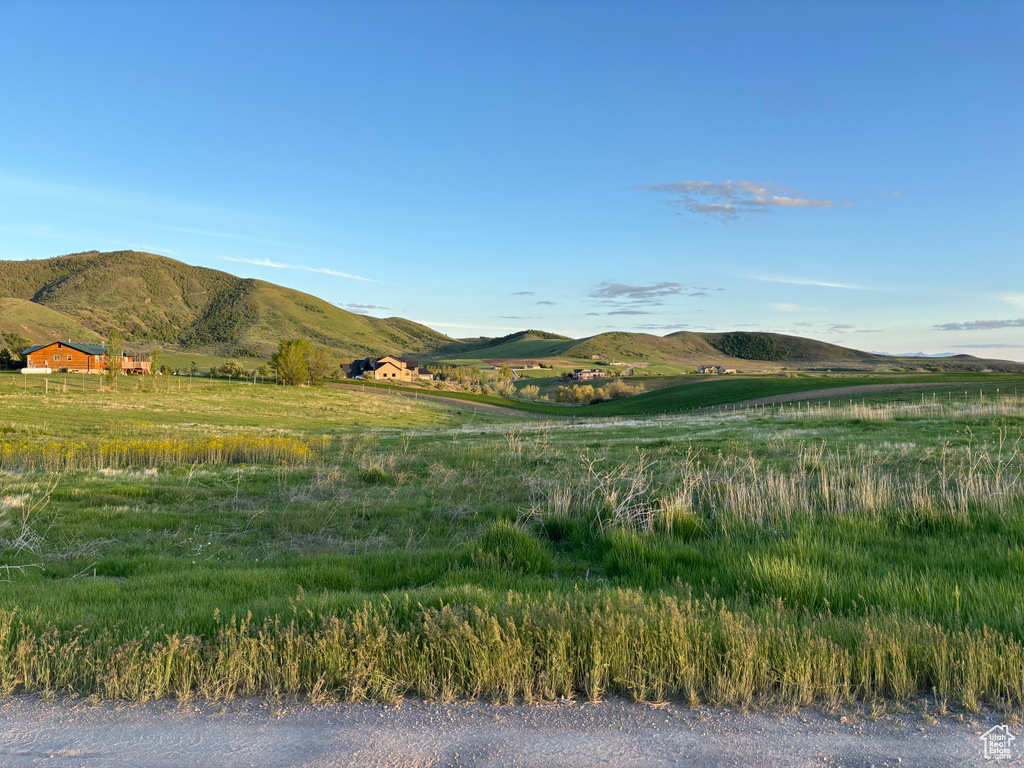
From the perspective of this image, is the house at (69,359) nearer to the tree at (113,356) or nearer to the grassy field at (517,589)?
the tree at (113,356)

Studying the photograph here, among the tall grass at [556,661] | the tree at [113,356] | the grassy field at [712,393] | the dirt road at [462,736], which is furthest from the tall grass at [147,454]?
the grassy field at [712,393]

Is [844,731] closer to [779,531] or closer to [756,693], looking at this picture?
[756,693]

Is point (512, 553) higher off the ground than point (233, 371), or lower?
lower

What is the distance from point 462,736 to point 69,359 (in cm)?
12542

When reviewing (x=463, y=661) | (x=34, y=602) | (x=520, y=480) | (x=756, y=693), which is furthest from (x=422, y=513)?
(x=756, y=693)

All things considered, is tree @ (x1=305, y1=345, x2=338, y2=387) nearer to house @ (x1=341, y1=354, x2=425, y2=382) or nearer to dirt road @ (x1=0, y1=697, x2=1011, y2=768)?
house @ (x1=341, y1=354, x2=425, y2=382)

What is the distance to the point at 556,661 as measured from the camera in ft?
13.9

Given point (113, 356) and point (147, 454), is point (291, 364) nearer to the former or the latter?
point (113, 356)

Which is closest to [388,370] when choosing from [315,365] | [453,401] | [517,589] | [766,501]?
[315,365]

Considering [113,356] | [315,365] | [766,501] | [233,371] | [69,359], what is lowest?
[766,501]

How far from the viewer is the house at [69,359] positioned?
95.7 m

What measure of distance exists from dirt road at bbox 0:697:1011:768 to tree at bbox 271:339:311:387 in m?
83.2

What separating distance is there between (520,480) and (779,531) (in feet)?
24.3

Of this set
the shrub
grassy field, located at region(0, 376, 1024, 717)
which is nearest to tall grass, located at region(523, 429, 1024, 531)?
grassy field, located at region(0, 376, 1024, 717)
